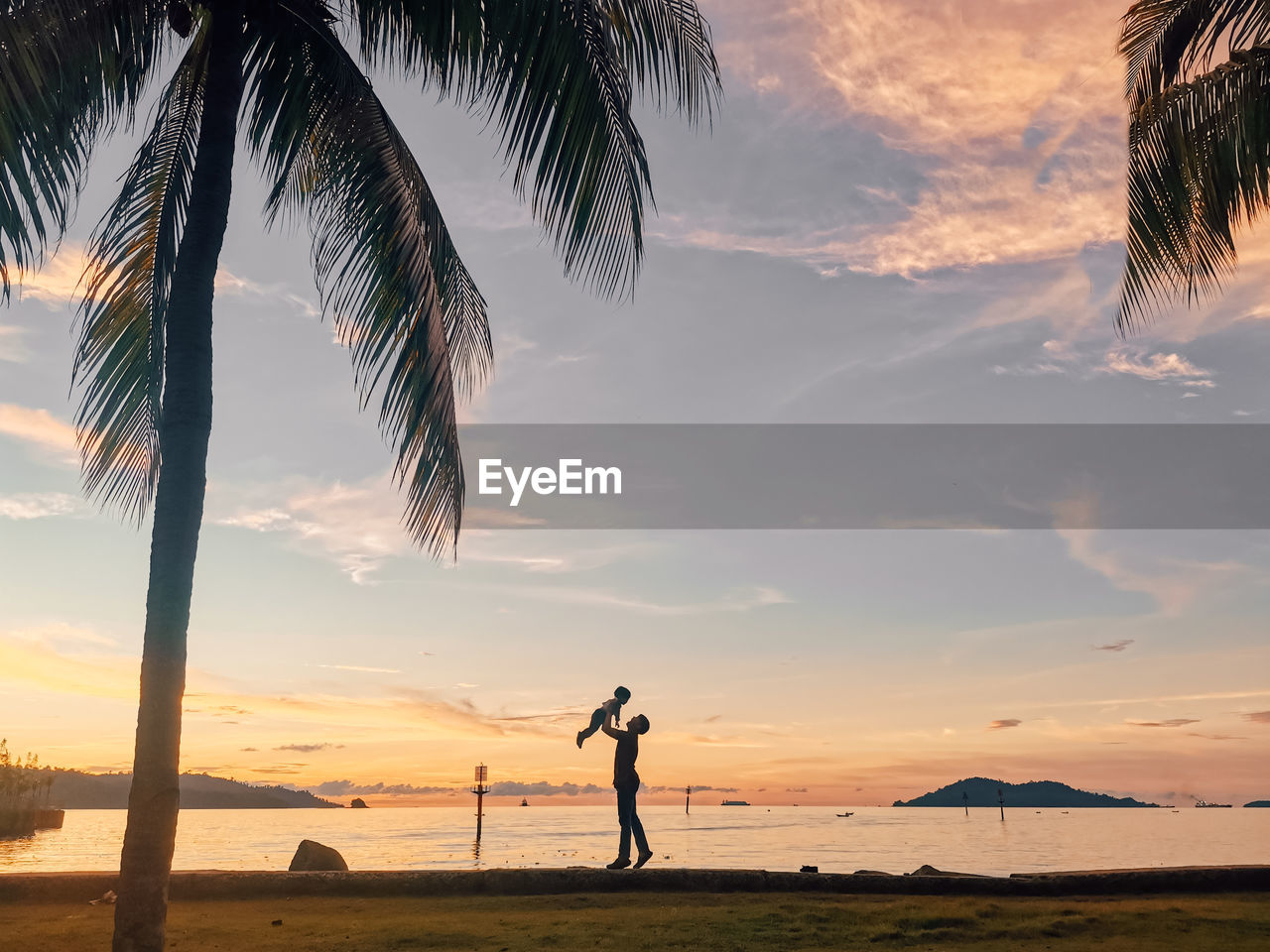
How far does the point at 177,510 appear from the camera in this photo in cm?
775

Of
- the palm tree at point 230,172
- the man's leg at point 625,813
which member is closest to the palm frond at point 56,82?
the palm tree at point 230,172

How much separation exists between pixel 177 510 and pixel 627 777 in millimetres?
7091

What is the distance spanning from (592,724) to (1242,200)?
36.1 ft

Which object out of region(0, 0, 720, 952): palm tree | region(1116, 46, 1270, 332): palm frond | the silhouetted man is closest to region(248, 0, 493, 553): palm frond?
region(0, 0, 720, 952): palm tree

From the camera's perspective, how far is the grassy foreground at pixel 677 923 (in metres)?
7.69

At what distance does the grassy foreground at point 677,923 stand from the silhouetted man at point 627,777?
199 centimetres

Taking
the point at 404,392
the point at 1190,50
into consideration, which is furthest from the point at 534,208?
the point at 1190,50

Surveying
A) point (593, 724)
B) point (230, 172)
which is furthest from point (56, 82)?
point (593, 724)

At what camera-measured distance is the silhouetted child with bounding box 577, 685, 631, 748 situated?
492 inches

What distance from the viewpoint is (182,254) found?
8445 millimetres

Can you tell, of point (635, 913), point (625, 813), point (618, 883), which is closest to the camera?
point (635, 913)

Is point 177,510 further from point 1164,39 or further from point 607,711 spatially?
point 1164,39

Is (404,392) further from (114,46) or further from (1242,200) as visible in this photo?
(1242,200)

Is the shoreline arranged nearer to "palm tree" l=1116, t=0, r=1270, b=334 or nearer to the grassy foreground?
the grassy foreground
